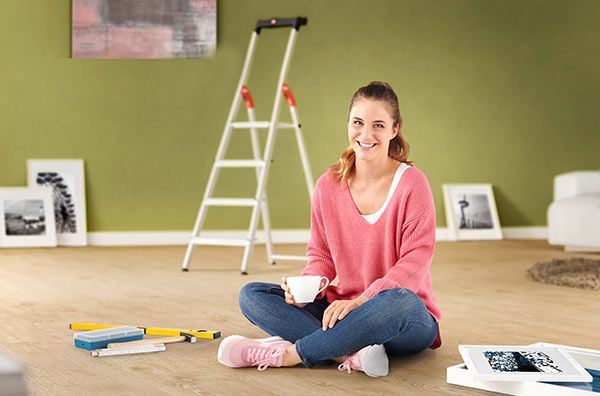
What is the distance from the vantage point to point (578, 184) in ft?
21.3

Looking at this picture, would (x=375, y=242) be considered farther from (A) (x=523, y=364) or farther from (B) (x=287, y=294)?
(A) (x=523, y=364)

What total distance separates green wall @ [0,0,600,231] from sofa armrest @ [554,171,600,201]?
3.00 feet

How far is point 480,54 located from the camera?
23.9ft

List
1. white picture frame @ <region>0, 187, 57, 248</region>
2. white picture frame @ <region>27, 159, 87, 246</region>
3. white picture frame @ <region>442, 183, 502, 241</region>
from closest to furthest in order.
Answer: white picture frame @ <region>0, 187, 57, 248</region> < white picture frame @ <region>27, 159, 87, 246</region> < white picture frame @ <region>442, 183, 502, 241</region>

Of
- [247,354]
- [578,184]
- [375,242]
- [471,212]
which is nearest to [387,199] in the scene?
[375,242]

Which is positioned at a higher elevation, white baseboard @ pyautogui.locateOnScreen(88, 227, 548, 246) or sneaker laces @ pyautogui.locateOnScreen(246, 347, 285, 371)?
sneaker laces @ pyautogui.locateOnScreen(246, 347, 285, 371)

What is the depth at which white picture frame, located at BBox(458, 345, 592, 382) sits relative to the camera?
2393 millimetres

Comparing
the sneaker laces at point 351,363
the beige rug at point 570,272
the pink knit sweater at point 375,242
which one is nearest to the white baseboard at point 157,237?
the beige rug at point 570,272

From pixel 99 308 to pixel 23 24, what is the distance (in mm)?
3199

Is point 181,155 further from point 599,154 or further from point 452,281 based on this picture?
point 599,154

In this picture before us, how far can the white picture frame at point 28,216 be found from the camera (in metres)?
6.38

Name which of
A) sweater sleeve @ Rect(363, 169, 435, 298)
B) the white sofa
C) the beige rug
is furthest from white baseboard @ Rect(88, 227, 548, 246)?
sweater sleeve @ Rect(363, 169, 435, 298)

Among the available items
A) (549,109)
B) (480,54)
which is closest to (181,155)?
(480,54)

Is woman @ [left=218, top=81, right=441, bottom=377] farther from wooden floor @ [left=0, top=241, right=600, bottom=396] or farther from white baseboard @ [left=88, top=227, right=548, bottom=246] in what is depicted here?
white baseboard @ [left=88, top=227, right=548, bottom=246]
